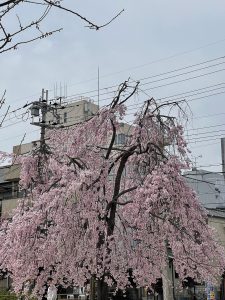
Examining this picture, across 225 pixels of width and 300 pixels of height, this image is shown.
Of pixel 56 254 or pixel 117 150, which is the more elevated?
pixel 117 150

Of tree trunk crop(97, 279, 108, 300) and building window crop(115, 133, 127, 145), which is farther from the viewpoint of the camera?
building window crop(115, 133, 127, 145)

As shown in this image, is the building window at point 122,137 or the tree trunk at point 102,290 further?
the building window at point 122,137

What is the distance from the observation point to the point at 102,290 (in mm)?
13258

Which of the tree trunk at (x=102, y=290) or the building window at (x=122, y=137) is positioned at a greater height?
the building window at (x=122, y=137)

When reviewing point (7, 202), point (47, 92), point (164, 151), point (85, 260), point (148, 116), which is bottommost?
point (85, 260)

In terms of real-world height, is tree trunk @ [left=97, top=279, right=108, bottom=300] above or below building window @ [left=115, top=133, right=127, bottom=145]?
below

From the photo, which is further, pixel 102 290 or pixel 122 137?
pixel 122 137

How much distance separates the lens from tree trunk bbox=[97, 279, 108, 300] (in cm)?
1311

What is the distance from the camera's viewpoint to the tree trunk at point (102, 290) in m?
13.1

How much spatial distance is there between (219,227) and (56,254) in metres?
24.8

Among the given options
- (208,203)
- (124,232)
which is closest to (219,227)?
(208,203)

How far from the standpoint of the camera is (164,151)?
1361 cm

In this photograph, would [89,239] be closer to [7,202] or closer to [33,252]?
[33,252]

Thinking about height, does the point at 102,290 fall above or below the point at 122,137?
below
